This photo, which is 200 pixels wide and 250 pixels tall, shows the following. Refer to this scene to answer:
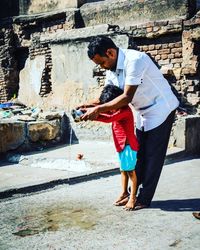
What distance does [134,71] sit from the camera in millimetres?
3014

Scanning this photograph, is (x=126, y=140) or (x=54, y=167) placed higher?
(x=126, y=140)

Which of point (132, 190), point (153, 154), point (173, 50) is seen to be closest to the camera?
point (153, 154)

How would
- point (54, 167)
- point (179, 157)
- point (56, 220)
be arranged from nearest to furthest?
point (56, 220)
point (54, 167)
point (179, 157)

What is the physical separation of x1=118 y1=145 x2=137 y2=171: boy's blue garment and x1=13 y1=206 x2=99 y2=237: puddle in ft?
1.64

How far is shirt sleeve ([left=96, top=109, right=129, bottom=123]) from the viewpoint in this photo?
318 cm

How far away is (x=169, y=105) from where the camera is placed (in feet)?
10.6

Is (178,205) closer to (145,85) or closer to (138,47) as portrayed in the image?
(145,85)

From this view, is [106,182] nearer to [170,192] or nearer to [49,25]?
[170,192]

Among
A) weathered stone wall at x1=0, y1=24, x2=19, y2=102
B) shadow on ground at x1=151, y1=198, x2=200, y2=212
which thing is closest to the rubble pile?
shadow on ground at x1=151, y1=198, x2=200, y2=212

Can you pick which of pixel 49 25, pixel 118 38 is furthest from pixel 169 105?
pixel 49 25

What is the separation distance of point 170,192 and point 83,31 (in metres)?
4.22

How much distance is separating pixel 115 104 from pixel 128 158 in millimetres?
551

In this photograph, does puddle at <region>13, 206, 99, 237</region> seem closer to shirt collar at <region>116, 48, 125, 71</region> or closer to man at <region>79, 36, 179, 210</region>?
man at <region>79, 36, 179, 210</region>

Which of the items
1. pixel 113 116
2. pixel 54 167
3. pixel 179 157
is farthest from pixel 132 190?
pixel 179 157
